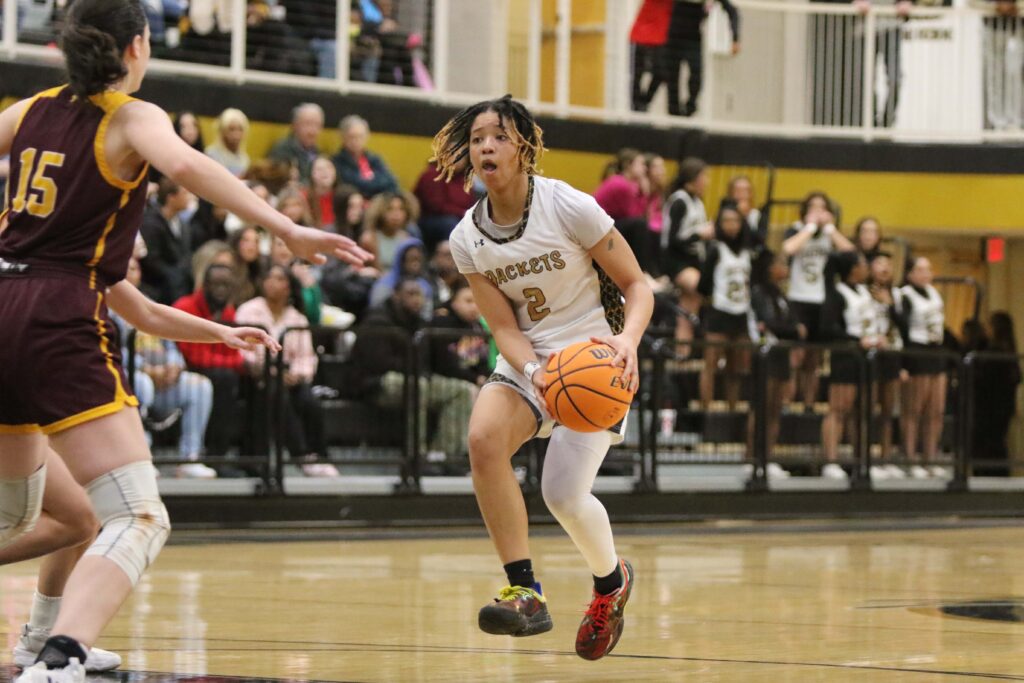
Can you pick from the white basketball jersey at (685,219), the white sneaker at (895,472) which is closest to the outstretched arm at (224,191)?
the white sneaker at (895,472)

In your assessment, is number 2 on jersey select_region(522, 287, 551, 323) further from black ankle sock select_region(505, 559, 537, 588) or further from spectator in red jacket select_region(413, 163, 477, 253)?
spectator in red jacket select_region(413, 163, 477, 253)

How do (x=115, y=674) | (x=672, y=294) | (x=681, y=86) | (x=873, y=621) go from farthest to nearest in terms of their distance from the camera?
1. (x=681, y=86)
2. (x=672, y=294)
3. (x=873, y=621)
4. (x=115, y=674)

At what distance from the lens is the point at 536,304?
6.79 metres

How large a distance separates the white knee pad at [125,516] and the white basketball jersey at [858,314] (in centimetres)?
1278

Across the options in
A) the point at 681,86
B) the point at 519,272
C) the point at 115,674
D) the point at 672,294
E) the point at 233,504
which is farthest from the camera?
the point at 681,86

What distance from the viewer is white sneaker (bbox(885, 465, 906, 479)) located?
16.4 m

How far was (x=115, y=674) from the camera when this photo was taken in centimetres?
609

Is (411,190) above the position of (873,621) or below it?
above

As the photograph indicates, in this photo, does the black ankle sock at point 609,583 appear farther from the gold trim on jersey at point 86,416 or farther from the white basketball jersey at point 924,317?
the white basketball jersey at point 924,317

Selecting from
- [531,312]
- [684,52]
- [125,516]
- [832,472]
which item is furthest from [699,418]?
[125,516]

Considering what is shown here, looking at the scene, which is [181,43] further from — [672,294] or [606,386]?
[606,386]

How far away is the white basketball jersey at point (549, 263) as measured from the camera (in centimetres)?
666

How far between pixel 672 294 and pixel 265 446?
480 cm

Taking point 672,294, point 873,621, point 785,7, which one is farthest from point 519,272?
point 785,7
